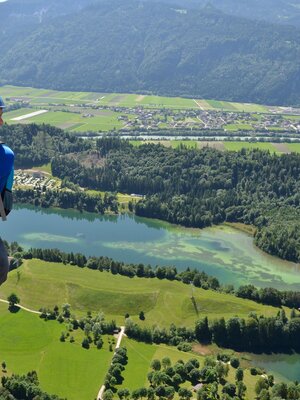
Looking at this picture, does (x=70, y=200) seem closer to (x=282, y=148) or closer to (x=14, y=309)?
(x=14, y=309)

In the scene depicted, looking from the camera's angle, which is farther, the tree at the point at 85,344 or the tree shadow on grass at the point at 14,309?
the tree shadow on grass at the point at 14,309

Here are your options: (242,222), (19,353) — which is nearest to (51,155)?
(242,222)

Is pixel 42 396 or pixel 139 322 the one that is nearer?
pixel 42 396

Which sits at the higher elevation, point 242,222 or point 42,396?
point 42,396

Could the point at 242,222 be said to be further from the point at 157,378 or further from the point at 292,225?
the point at 157,378

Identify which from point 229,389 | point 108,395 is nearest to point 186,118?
point 229,389

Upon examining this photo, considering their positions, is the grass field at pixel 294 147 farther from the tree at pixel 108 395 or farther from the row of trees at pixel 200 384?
the tree at pixel 108 395

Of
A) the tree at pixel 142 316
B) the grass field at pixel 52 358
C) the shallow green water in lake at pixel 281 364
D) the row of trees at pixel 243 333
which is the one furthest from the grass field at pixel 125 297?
the shallow green water in lake at pixel 281 364
